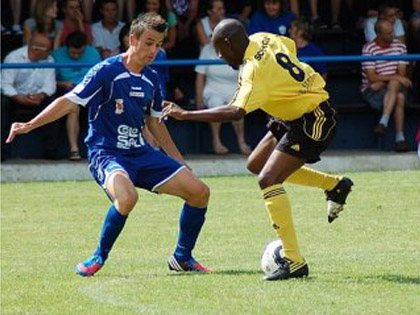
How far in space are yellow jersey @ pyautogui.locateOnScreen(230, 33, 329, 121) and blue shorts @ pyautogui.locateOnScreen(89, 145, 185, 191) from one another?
0.76 m

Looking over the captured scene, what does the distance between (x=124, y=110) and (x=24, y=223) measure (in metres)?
3.29

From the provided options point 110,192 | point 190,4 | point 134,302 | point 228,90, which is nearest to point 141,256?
point 110,192

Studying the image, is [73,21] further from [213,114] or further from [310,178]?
[213,114]

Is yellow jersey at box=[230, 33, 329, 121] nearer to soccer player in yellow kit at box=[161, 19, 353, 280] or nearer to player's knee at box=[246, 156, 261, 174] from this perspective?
soccer player in yellow kit at box=[161, 19, 353, 280]

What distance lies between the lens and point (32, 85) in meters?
15.2

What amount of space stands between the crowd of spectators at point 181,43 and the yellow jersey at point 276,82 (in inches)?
248

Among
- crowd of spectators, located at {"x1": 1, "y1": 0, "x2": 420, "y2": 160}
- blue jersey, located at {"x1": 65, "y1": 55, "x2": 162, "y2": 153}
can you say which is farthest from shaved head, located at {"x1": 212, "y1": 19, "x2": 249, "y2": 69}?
crowd of spectators, located at {"x1": 1, "y1": 0, "x2": 420, "y2": 160}

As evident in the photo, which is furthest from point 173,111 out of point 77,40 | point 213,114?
point 77,40

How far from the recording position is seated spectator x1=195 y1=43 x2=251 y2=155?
15695mm

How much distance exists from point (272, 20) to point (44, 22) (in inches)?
109

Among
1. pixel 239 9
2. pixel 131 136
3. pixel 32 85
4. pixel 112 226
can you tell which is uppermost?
pixel 131 136

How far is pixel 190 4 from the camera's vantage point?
55.2 feet

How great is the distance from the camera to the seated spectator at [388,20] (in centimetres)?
1599

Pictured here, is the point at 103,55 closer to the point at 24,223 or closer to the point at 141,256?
the point at 24,223
